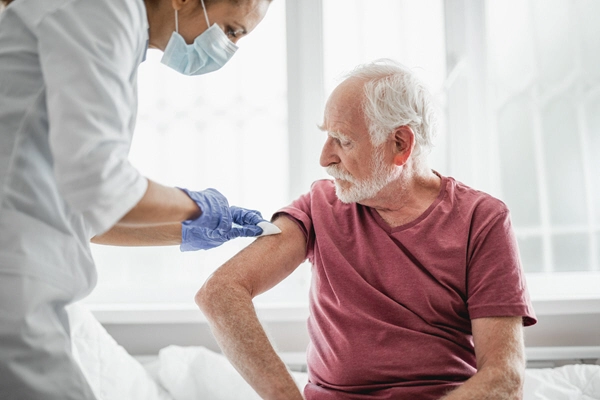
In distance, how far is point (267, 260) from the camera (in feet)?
5.04

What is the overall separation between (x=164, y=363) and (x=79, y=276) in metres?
0.98

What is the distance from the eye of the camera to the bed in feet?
5.76

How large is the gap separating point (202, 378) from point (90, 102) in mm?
1203

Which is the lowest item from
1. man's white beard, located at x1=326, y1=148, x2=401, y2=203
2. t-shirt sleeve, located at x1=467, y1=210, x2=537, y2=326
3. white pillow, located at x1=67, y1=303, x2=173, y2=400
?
white pillow, located at x1=67, y1=303, x2=173, y2=400

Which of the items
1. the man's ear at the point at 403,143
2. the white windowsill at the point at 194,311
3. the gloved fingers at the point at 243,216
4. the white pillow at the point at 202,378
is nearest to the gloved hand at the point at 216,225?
the gloved fingers at the point at 243,216

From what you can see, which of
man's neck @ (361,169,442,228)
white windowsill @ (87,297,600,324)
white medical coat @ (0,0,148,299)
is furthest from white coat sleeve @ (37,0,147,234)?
white windowsill @ (87,297,600,324)

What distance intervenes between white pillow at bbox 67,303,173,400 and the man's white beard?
86 cm

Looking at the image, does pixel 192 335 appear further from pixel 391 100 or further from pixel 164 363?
pixel 391 100

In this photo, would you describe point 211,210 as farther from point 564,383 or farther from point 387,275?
point 564,383

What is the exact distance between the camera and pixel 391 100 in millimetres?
1615

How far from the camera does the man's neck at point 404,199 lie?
1631 millimetres

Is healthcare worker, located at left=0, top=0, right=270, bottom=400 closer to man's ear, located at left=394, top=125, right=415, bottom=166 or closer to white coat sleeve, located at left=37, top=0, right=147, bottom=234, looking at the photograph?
white coat sleeve, located at left=37, top=0, right=147, bottom=234

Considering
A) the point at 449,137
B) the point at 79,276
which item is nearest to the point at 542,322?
the point at 449,137

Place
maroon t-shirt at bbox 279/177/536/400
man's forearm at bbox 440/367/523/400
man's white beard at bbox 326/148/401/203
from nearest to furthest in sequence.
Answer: man's forearm at bbox 440/367/523/400 → maroon t-shirt at bbox 279/177/536/400 → man's white beard at bbox 326/148/401/203
